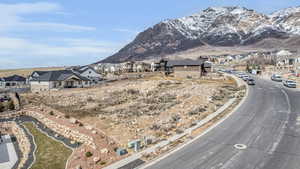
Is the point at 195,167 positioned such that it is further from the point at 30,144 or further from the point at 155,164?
the point at 30,144

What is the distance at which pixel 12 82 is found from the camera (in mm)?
80938

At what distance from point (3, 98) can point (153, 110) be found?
40717 mm

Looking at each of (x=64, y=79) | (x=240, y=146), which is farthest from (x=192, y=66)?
(x=240, y=146)

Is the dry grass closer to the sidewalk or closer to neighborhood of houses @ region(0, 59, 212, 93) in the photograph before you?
the sidewalk

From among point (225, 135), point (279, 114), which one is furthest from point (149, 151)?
point (279, 114)

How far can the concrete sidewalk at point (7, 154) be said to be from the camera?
18.9 meters

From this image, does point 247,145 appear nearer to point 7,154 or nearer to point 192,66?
point 7,154

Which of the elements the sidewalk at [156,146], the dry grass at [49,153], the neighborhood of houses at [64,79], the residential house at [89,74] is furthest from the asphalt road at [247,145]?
the residential house at [89,74]

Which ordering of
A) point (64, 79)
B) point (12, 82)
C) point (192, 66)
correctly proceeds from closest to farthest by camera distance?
point (64, 79) < point (192, 66) < point (12, 82)

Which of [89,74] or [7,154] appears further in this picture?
[89,74]

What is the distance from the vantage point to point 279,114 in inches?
842

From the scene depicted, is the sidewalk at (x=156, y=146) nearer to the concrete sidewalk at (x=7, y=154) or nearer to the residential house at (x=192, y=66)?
the concrete sidewalk at (x=7, y=154)

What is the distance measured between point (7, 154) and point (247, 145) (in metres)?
23.7

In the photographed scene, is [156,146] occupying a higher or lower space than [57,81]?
lower
